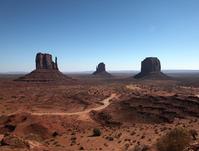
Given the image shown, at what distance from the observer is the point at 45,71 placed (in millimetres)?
156125

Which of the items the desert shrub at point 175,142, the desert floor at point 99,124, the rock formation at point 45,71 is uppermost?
the rock formation at point 45,71

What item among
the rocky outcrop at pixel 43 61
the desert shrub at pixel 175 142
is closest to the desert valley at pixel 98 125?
the desert shrub at pixel 175 142

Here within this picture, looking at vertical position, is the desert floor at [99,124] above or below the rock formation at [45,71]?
below

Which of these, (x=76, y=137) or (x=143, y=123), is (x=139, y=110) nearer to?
(x=143, y=123)

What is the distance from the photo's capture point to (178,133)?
22125 millimetres

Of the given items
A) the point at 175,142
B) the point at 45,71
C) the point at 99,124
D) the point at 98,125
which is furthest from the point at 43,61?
the point at 175,142

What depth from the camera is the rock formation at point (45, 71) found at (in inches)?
5778

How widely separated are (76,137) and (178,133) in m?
16.2

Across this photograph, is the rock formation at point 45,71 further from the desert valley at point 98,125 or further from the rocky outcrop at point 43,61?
the desert valley at point 98,125

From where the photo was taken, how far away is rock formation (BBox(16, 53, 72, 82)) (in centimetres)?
14675

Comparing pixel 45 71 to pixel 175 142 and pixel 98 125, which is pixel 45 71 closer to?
pixel 98 125

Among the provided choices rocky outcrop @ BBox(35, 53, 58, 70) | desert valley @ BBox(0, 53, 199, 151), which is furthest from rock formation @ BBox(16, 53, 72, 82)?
desert valley @ BBox(0, 53, 199, 151)

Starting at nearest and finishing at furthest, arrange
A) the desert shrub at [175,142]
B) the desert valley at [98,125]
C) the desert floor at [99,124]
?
1. the desert shrub at [175,142]
2. the desert valley at [98,125]
3. the desert floor at [99,124]

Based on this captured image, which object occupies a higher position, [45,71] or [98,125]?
[45,71]
